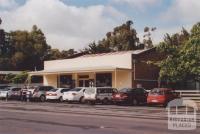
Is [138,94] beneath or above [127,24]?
beneath

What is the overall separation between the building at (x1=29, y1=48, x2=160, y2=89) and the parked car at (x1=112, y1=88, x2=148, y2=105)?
6521 millimetres

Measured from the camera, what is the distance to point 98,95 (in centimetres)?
4112

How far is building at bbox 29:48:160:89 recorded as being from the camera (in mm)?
48750

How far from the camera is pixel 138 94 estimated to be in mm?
40719

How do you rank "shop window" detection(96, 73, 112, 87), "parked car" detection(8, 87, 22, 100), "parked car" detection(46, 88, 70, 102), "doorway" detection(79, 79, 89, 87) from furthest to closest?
1. "doorway" detection(79, 79, 89, 87)
2. "parked car" detection(8, 87, 22, 100)
3. "shop window" detection(96, 73, 112, 87)
4. "parked car" detection(46, 88, 70, 102)

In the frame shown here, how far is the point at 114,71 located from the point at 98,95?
797 cm

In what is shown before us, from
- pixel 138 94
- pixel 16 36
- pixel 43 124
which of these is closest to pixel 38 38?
pixel 16 36

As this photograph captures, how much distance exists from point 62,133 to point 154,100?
71.8ft

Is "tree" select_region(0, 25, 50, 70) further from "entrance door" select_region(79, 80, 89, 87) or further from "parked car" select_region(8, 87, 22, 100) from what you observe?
"entrance door" select_region(79, 80, 89, 87)

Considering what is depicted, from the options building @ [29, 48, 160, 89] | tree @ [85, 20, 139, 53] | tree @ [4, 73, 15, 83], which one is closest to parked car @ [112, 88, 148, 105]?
building @ [29, 48, 160, 89]

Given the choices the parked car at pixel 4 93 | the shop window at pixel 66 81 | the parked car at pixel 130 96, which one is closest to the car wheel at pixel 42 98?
the parked car at pixel 4 93

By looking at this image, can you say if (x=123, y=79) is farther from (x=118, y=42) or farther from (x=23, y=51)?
(x=23, y=51)

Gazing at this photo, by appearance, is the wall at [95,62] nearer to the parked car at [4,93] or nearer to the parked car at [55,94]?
the parked car at [55,94]

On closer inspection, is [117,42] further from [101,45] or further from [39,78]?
[39,78]
